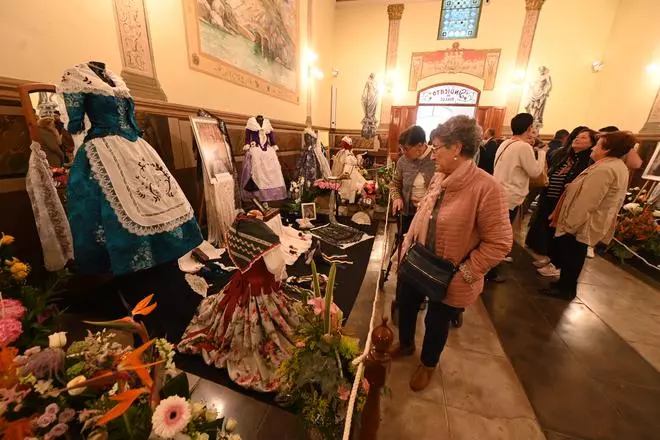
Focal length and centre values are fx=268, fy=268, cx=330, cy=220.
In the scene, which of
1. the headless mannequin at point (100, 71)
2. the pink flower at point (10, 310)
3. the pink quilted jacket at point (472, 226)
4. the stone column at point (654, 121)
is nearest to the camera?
the pink flower at point (10, 310)

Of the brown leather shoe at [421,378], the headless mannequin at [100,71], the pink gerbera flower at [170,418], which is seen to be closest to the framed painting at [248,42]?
the headless mannequin at [100,71]

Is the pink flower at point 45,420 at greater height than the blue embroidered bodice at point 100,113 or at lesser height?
lesser

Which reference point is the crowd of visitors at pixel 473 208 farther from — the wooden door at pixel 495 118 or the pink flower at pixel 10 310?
the wooden door at pixel 495 118

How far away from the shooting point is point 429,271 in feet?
4.88

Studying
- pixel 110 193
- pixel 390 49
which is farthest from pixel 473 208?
pixel 390 49

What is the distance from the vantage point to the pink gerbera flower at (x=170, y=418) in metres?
0.56

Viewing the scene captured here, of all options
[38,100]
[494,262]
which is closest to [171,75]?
[38,100]

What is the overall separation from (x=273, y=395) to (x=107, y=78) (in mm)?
2461

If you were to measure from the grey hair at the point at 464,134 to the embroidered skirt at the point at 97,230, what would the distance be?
2186 mm

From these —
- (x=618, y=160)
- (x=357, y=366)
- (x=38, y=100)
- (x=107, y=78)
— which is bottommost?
(x=357, y=366)

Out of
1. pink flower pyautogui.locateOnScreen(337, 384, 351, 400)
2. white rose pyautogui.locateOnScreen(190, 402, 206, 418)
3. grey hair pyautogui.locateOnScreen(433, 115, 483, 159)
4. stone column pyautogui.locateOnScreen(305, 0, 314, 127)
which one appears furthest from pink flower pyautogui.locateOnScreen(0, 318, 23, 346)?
stone column pyautogui.locateOnScreen(305, 0, 314, 127)

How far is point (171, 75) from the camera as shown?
11.0 ft

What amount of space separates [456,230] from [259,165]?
3487mm

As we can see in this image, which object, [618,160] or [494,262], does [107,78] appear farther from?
[618,160]
